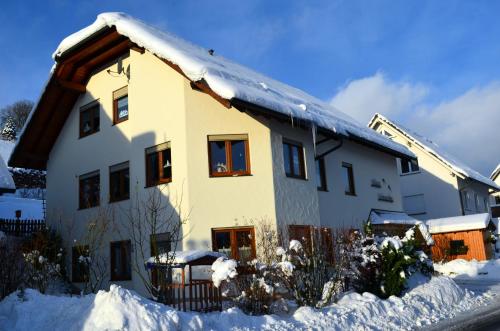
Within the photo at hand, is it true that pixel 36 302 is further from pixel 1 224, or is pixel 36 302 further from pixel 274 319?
pixel 1 224

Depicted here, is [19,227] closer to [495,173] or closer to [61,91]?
[61,91]

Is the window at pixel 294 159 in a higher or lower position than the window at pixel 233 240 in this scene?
higher

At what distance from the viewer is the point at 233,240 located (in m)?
13.9

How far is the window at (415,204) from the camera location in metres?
30.1

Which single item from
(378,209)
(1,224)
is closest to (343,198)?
(378,209)

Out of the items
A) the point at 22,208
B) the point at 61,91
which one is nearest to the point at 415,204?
the point at 61,91

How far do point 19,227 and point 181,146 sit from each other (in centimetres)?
781

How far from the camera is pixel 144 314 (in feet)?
25.8

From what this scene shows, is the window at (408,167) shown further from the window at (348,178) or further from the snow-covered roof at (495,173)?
the snow-covered roof at (495,173)

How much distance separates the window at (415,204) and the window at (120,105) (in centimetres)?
1986

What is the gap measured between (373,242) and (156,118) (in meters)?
7.13

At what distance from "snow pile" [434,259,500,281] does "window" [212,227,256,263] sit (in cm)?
1006

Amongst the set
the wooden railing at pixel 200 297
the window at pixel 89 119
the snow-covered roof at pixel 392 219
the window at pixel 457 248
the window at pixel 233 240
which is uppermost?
the window at pixel 89 119

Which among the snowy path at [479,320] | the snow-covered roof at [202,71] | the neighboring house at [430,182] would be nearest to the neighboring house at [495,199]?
the neighboring house at [430,182]
